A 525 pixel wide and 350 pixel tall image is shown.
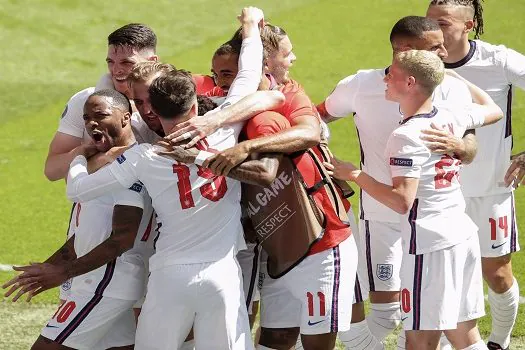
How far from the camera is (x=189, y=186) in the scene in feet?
19.7

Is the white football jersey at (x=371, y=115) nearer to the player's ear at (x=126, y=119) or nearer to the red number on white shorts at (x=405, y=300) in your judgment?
the red number on white shorts at (x=405, y=300)

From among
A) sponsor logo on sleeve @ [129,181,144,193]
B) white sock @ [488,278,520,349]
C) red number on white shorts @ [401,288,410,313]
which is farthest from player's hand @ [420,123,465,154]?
white sock @ [488,278,520,349]

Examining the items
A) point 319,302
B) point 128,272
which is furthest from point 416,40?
point 128,272

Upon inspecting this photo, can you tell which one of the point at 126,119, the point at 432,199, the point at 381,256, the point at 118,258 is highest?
the point at 126,119

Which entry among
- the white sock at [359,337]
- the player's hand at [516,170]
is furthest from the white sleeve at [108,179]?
the player's hand at [516,170]

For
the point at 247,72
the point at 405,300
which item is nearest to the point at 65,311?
the point at 247,72

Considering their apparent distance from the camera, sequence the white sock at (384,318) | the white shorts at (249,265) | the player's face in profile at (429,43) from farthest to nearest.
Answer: the white sock at (384,318) < the player's face in profile at (429,43) < the white shorts at (249,265)

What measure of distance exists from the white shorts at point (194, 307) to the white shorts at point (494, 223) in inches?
96.6

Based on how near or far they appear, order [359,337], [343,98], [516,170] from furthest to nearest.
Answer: [516,170]
[343,98]
[359,337]

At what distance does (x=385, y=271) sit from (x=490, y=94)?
1.42m

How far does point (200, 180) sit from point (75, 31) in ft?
38.4

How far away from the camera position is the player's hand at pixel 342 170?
20.8 ft

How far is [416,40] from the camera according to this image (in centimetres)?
696

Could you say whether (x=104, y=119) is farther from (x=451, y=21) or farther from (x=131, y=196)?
(x=451, y=21)
